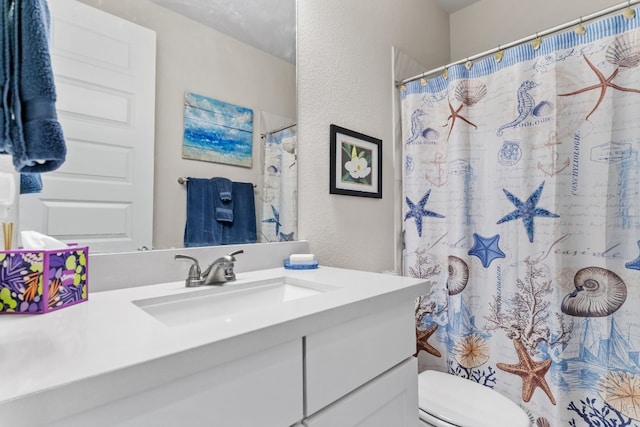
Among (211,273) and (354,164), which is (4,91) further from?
(354,164)

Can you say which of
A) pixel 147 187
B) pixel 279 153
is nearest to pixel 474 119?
pixel 279 153

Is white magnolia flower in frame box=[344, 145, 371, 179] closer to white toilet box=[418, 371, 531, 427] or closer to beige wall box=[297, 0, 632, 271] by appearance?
beige wall box=[297, 0, 632, 271]

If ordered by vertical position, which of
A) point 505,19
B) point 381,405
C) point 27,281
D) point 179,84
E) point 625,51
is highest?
point 505,19

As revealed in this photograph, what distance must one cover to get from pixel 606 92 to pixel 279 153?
4.15ft

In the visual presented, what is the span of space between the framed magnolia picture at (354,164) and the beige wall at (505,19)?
4.23 feet

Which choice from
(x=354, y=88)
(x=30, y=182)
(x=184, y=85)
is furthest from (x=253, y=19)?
(x=30, y=182)

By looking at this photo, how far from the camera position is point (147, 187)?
944 mm

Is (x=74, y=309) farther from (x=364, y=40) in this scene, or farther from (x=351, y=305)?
(x=364, y=40)

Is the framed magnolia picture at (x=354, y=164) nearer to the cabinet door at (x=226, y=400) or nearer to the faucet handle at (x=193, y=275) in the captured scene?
the faucet handle at (x=193, y=275)

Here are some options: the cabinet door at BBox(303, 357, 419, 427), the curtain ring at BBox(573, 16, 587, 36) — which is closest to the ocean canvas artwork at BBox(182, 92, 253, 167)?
the cabinet door at BBox(303, 357, 419, 427)

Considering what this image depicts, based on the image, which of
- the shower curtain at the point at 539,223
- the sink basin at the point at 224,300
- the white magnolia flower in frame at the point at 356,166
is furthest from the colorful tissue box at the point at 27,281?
the shower curtain at the point at 539,223

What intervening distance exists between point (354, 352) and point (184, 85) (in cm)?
93

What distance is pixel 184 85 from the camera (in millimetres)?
1026

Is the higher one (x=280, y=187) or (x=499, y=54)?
(x=499, y=54)
